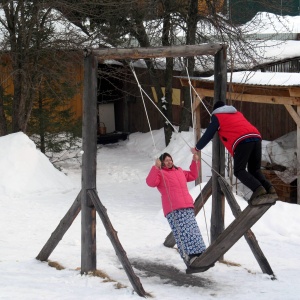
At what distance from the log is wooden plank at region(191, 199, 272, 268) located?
94.5 inches

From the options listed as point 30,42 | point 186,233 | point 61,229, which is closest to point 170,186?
point 186,233

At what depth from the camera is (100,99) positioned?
27.5 meters

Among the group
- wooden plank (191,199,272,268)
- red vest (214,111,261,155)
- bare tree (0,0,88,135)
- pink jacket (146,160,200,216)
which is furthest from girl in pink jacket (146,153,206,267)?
bare tree (0,0,88,135)

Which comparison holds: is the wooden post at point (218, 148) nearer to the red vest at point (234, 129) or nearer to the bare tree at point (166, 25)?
the red vest at point (234, 129)

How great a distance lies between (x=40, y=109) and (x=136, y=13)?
4.22 metres

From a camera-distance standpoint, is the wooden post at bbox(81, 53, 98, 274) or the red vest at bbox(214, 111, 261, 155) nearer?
the red vest at bbox(214, 111, 261, 155)

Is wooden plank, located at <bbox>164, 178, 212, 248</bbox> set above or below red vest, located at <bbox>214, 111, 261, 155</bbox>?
below

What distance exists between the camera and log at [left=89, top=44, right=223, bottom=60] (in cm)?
876

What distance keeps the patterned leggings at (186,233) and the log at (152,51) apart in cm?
197

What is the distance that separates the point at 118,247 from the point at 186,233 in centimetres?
88

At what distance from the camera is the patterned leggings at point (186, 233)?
8.59 metres

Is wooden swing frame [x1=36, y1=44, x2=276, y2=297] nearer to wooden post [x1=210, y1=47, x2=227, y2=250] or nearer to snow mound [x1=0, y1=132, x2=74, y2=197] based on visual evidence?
wooden post [x1=210, y1=47, x2=227, y2=250]

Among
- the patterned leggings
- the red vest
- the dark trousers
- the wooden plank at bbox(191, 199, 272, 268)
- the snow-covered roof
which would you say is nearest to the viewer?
the wooden plank at bbox(191, 199, 272, 268)

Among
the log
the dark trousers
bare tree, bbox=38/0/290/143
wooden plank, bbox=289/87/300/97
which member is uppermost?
bare tree, bbox=38/0/290/143
